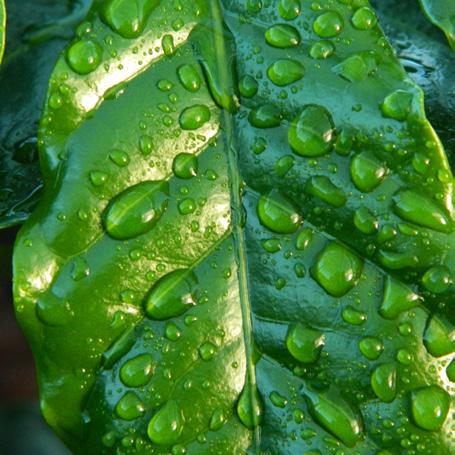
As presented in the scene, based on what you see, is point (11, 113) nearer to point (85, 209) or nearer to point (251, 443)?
point (85, 209)

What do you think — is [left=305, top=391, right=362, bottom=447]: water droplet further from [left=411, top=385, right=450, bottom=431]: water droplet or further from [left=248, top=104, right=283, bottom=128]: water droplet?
[left=248, top=104, right=283, bottom=128]: water droplet

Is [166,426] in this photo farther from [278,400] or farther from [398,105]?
[398,105]

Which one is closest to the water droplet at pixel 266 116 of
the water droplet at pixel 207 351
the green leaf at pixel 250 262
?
the green leaf at pixel 250 262

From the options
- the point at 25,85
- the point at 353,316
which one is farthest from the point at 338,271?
the point at 25,85

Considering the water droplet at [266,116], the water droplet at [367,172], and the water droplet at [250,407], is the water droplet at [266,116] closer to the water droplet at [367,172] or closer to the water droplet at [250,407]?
the water droplet at [367,172]

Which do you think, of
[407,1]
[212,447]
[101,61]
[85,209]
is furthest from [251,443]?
[407,1]
